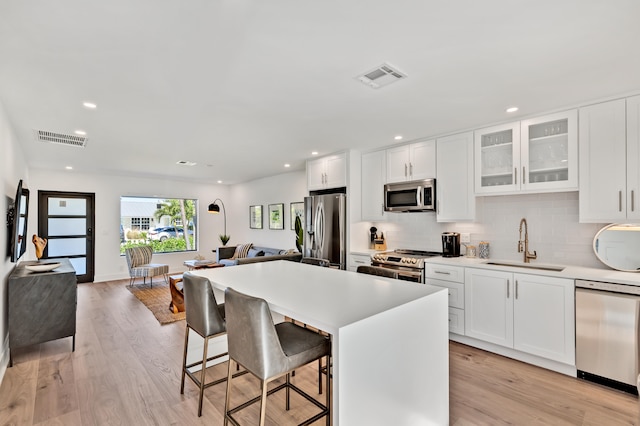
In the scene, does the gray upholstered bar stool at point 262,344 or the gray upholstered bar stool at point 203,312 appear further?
the gray upholstered bar stool at point 203,312

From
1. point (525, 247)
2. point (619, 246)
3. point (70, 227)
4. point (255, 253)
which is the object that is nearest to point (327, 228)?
point (525, 247)

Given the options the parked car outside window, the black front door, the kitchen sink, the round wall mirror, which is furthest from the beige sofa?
the round wall mirror

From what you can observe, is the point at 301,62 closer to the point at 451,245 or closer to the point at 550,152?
the point at 550,152

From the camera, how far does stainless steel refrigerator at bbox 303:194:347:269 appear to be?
4.75m

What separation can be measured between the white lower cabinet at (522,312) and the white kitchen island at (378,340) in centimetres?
152

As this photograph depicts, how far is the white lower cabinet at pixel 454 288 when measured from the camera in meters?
3.47

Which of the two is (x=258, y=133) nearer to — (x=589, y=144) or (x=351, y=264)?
(x=351, y=264)

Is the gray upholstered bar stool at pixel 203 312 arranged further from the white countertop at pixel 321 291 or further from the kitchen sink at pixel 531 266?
the kitchen sink at pixel 531 266

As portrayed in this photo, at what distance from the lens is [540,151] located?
3.23m

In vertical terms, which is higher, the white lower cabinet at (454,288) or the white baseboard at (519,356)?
the white lower cabinet at (454,288)

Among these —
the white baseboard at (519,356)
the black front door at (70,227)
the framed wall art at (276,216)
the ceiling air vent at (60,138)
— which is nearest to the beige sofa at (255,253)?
the framed wall art at (276,216)

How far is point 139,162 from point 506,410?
20.6 feet

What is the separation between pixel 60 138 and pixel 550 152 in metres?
5.77

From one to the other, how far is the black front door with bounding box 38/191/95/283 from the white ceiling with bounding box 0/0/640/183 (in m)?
3.57
